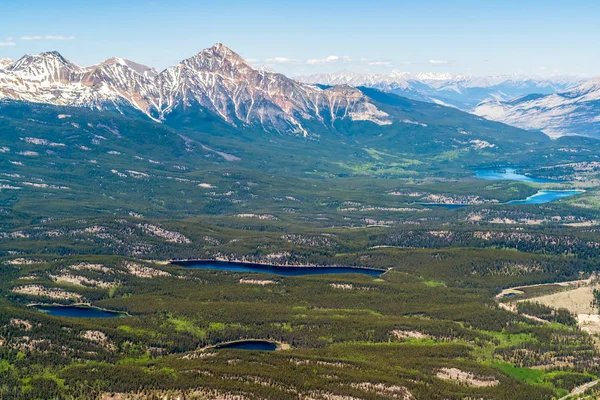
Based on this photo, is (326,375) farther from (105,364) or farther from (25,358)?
(25,358)

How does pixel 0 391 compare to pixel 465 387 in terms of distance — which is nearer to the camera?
pixel 0 391

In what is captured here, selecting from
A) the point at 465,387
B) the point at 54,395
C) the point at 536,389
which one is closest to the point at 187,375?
the point at 54,395

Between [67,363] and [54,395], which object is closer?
[54,395]

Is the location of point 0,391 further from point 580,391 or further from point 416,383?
point 580,391

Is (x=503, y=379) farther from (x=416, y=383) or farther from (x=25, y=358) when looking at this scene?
(x=25, y=358)

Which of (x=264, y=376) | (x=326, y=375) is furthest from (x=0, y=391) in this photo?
(x=326, y=375)

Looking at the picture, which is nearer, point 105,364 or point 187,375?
point 187,375

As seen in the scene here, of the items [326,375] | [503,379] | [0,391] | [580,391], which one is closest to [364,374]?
[326,375]
